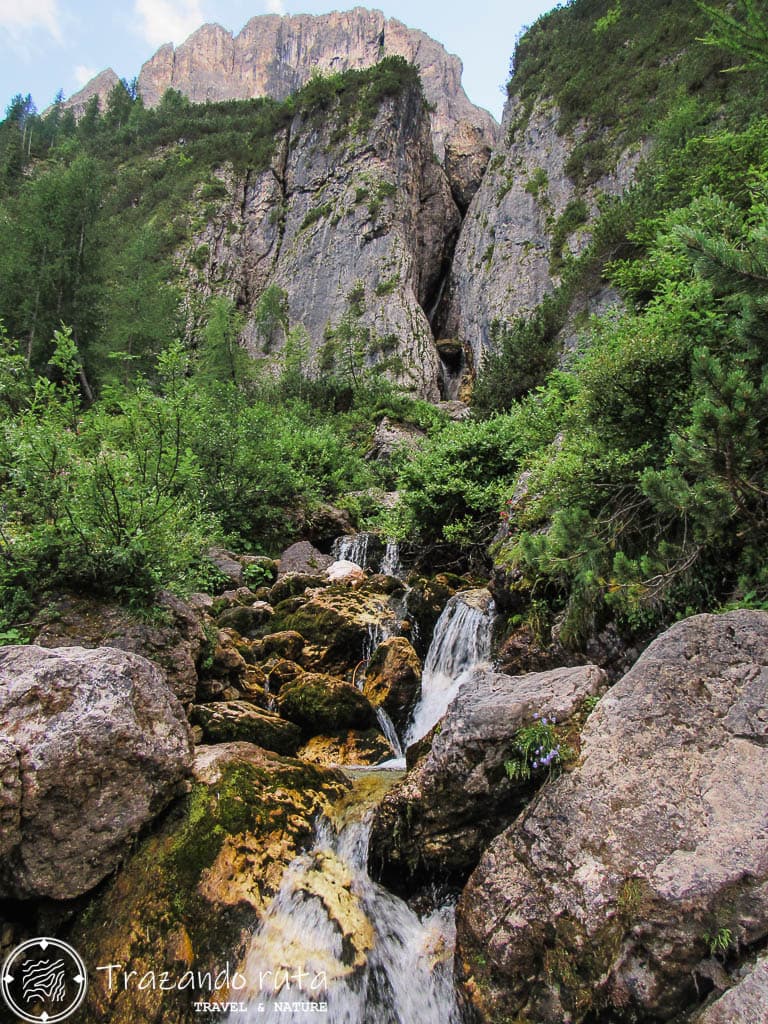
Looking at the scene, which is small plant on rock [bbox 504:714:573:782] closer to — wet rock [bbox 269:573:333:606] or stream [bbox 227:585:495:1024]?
stream [bbox 227:585:495:1024]

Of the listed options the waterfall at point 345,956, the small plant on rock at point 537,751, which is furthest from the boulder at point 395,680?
the small plant on rock at point 537,751

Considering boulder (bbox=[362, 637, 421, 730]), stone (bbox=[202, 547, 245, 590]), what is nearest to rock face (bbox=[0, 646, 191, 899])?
boulder (bbox=[362, 637, 421, 730])

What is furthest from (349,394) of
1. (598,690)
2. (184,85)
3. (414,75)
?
(184,85)

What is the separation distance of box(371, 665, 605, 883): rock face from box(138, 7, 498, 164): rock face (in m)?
90.5

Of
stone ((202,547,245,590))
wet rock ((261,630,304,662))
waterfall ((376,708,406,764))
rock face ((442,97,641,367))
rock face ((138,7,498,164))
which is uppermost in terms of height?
rock face ((138,7,498,164))

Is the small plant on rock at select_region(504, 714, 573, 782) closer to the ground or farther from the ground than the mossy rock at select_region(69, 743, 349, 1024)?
farther from the ground

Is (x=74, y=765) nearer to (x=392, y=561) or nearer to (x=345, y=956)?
(x=345, y=956)

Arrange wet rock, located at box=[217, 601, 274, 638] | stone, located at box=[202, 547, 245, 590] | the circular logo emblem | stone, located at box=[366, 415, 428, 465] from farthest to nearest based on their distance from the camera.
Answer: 1. stone, located at box=[366, 415, 428, 465]
2. stone, located at box=[202, 547, 245, 590]
3. wet rock, located at box=[217, 601, 274, 638]
4. the circular logo emblem

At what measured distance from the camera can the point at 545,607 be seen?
617cm

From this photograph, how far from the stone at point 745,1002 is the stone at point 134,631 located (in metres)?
4.79

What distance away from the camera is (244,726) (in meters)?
5.52

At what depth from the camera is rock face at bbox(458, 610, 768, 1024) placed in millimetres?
2379

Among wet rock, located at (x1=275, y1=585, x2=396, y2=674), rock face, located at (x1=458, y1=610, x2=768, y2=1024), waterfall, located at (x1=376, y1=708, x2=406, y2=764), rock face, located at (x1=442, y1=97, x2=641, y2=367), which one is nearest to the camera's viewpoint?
rock face, located at (x1=458, y1=610, x2=768, y2=1024)

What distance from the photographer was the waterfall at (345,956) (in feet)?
10.8
